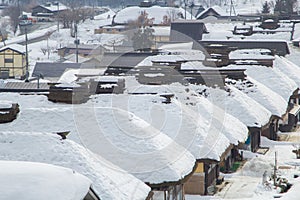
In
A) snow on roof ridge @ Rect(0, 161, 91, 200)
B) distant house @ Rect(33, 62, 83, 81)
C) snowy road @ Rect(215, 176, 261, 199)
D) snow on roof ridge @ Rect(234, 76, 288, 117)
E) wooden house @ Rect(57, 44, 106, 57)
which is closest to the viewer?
snow on roof ridge @ Rect(0, 161, 91, 200)

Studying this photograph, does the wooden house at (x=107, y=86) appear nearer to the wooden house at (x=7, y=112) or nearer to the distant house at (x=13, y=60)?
the wooden house at (x=7, y=112)

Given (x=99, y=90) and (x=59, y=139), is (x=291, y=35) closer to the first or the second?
(x=99, y=90)

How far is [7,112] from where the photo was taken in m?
15.7

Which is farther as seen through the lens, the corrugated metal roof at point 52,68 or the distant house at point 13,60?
the distant house at point 13,60

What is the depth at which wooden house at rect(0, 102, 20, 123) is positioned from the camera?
15.6 meters

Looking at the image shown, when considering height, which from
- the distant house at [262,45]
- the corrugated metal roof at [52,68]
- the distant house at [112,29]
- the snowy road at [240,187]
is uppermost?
the distant house at [262,45]

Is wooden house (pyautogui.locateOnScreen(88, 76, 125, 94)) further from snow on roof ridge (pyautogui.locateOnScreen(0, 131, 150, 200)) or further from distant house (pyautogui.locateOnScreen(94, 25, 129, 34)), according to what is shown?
distant house (pyautogui.locateOnScreen(94, 25, 129, 34))

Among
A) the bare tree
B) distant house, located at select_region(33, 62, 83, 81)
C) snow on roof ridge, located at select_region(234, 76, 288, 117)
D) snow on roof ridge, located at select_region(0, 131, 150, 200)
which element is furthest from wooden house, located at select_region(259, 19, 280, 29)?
the bare tree

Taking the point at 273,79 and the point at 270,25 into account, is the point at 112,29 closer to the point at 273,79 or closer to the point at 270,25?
the point at 270,25

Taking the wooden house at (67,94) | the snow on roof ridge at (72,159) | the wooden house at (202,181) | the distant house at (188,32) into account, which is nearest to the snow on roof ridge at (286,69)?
the distant house at (188,32)

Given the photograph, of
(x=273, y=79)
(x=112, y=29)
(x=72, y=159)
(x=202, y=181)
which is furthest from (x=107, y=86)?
(x=112, y=29)

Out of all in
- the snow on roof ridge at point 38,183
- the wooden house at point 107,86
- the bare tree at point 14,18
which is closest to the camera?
the snow on roof ridge at point 38,183

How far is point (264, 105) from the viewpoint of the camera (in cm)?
2639

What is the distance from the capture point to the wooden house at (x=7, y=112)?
15.6m
